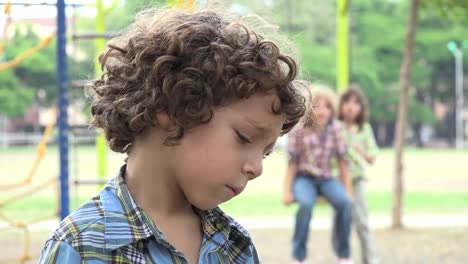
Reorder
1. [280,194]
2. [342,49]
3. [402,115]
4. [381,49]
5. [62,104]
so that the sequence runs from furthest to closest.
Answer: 1. [381,49]
2. [280,194]
3. [402,115]
4. [342,49]
5. [62,104]

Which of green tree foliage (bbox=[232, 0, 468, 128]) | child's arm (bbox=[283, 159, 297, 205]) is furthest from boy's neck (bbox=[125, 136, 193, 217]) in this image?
green tree foliage (bbox=[232, 0, 468, 128])

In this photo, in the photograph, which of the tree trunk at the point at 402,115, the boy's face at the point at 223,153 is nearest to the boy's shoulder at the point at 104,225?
the boy's face at the point at 223,153

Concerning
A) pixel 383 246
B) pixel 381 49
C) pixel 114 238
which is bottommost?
pixel 383 246

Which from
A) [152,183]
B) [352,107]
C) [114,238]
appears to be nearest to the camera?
[114,238]

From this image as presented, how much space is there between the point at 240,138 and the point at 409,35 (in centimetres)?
920

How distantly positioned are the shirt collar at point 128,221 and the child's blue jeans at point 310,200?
4410mm

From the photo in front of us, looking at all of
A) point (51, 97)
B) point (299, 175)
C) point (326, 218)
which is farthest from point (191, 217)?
point (51, 97)

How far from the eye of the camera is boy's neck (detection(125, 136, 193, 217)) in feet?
5.26

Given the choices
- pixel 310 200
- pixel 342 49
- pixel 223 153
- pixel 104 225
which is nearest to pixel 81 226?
pixel 104 225

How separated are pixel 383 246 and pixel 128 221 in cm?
741

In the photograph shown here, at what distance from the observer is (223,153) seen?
154 cm

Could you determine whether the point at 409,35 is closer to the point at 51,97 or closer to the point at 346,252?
the point at 346,252

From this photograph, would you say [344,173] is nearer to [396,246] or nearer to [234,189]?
[396,246]

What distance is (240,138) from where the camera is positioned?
1.57 m
